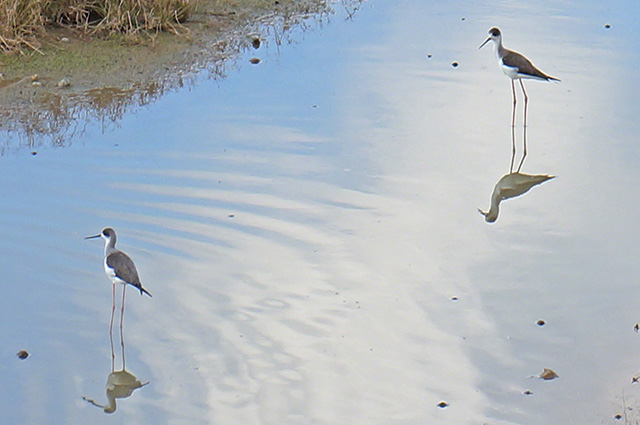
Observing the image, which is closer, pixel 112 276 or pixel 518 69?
pixel 112 276

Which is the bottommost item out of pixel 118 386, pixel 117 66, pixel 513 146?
pixel 118 386

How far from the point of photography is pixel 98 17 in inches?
390

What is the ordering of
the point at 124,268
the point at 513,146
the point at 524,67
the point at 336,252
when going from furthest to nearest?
the point at 524,67
the point at 513,146
the point at 336,252
the point at 124,268

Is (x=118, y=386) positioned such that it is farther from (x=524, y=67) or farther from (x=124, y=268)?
(x=524, y=67)

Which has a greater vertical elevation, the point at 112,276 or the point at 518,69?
the point at 518,69

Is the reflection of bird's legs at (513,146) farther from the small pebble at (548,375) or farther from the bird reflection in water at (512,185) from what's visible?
the small pebble at (548,375)

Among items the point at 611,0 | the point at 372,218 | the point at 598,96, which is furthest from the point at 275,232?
the point at 611,0

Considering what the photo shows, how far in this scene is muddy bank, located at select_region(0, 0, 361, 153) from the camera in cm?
789

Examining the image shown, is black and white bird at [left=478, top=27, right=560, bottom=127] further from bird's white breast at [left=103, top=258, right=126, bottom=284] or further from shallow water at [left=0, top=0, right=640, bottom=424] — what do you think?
bird's white breast at [left=103, top=258, right=126, bottom=284]

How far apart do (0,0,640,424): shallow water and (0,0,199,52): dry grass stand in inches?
48.8

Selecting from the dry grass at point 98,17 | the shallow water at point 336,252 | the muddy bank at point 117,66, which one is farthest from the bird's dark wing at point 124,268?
the dry grass at point 98,17

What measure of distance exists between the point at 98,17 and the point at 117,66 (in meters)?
1.09

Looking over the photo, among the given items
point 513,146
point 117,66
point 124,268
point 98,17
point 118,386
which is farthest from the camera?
point 98,17

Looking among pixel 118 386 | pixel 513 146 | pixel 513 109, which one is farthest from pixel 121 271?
pixel 513 109
